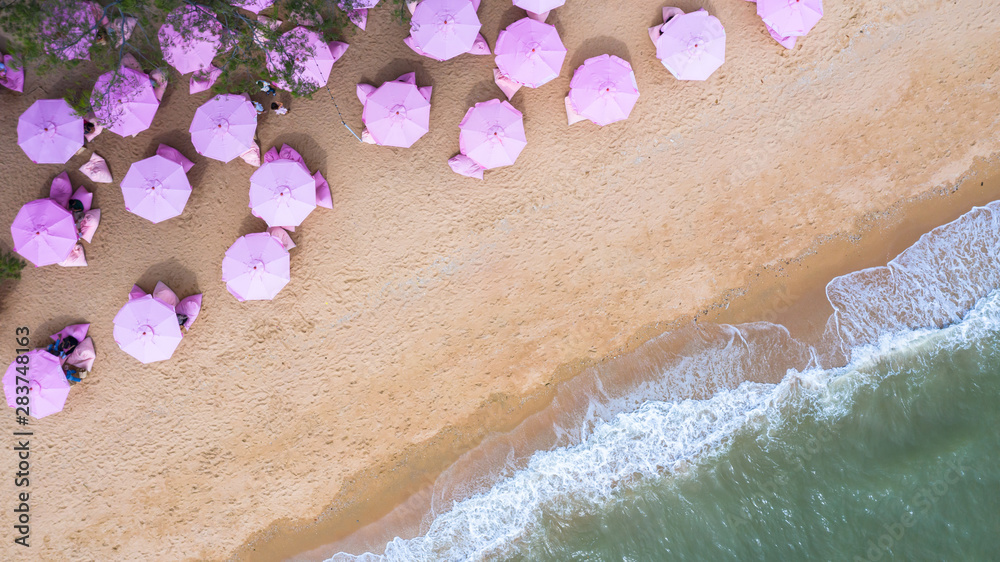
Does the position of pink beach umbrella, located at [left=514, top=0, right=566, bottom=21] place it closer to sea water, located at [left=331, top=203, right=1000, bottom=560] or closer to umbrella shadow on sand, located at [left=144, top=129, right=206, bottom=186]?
umbrella shadow on sand, located at [left=144, top=129, right=206, bottom=186]

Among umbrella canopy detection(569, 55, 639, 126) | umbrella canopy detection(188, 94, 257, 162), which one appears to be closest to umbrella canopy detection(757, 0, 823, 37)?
umbrella canopy detection(569, 55, 639, 126)

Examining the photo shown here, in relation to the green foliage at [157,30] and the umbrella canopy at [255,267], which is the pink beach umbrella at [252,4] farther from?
the umbrella canopy at [255,267]

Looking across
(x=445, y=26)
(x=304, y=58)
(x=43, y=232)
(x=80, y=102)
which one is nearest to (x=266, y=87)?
(x=304, y=58)

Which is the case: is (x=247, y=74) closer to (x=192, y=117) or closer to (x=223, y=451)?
(x=192, y=117)

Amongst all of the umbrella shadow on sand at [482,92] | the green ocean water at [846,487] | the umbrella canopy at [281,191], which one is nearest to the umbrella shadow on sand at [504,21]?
the umbrella shadow on sand at [482,92]

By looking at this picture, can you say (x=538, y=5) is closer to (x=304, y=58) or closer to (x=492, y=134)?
(x=492, y=134)

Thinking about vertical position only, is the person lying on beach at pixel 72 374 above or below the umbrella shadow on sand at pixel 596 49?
below

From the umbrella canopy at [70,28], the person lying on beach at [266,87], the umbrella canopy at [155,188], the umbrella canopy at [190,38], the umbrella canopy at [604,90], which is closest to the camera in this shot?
the umbrella canopy at [70,28]
